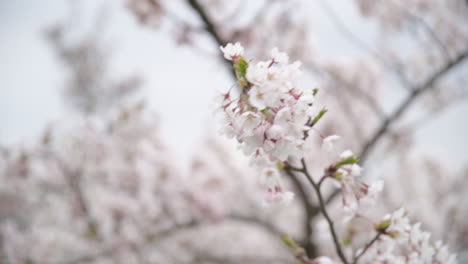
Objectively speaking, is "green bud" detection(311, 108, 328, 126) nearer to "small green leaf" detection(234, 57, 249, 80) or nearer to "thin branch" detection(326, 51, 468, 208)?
"small green leaf" detection(234, 57, 249, 80)

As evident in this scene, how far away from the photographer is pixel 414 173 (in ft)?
20.3

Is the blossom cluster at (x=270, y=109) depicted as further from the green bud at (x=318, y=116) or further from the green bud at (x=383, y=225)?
the green bud at (x=383, y=225)

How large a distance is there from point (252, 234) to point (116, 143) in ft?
14.0

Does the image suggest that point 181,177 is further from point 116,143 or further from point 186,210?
point 116,143

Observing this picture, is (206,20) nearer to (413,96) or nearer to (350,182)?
(350,182)

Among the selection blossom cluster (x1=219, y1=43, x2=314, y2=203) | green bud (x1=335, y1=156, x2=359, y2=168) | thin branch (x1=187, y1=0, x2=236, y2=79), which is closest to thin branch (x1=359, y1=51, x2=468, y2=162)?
thin branch (x1=187, y1=0, x2=236, y2=79)

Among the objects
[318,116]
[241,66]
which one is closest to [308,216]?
[318,116]

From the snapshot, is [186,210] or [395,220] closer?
[395,220]

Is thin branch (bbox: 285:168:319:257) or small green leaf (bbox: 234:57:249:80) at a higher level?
thin branch (bbox: 285:168:319:257)

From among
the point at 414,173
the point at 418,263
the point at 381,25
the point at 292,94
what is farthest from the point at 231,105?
the point at 414,173

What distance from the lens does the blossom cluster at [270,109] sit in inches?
20.5

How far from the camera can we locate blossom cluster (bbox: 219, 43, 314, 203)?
0.52m

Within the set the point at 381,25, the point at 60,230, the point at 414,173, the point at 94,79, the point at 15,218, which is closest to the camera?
the point at 381,25

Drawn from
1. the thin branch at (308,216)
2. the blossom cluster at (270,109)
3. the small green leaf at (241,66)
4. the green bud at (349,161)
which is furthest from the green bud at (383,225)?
the thin branch at (308,216)
